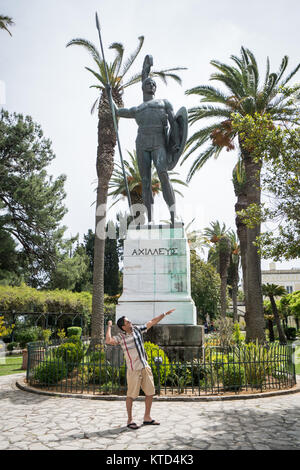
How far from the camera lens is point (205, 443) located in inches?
160

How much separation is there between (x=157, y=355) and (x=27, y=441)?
3230mm

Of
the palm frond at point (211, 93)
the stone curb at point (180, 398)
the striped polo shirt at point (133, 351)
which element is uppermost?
the palm frond at point (211, 93)

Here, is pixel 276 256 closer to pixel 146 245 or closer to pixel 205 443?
pixel 146 245

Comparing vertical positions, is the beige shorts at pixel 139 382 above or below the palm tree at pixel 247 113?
below

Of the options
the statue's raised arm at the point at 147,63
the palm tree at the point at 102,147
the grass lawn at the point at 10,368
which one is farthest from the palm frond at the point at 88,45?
the grass lawn at the point at 10,368

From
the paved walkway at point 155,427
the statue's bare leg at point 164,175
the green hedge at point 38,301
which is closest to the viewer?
the paved walkway at point 155,427

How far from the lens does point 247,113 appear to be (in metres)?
14.4

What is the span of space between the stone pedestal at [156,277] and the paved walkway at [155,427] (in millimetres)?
2253

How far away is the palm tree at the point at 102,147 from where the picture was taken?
49.0 feet

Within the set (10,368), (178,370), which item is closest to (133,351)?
(178,370)

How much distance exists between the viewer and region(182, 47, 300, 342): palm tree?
1363 cm

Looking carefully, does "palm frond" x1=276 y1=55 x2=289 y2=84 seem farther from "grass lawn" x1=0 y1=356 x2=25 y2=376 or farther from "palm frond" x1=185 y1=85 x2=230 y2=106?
"grass lawn" x1=0 y1=356 x2=25 y2=376

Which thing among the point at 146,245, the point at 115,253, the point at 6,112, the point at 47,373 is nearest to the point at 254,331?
the point at 146,245

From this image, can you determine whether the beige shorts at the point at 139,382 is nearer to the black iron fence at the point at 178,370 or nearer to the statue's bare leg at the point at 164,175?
the black iron fence at the point at 178,370
